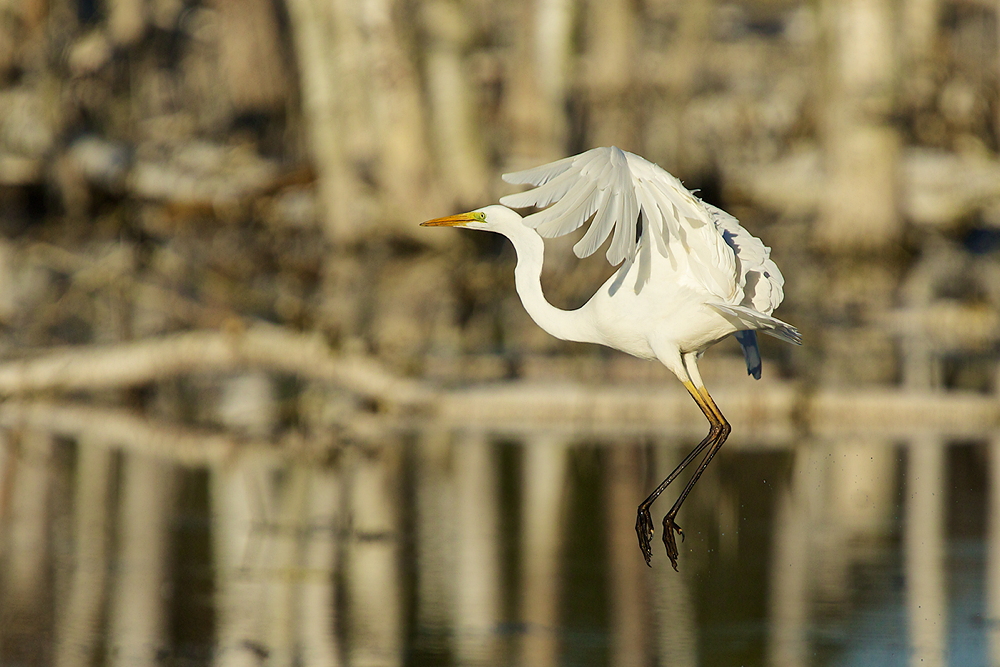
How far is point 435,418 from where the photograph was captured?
36.1 feet

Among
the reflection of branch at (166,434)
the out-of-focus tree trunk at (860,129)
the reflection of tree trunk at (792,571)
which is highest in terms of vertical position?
the out-of-focus tree trunk at (860,129)

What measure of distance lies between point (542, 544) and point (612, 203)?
2272mm

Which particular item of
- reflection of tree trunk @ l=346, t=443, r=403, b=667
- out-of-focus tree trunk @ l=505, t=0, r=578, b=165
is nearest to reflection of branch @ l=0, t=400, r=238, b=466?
reflection of tree trunk @ l=346, t=443, r=403, b=667

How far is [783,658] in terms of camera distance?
6.01 m

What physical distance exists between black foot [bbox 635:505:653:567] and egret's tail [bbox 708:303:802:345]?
89cm

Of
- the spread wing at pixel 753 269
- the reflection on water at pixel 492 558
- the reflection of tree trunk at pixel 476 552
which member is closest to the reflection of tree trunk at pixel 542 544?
the reflection on water at pixel 492 558

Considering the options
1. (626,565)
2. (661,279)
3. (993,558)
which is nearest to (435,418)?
(626,565)

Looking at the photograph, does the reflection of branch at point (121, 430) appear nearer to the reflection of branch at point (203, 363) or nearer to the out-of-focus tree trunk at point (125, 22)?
the reflection of branch at point (203, 363)

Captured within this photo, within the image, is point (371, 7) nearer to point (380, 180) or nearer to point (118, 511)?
point (380, 180)

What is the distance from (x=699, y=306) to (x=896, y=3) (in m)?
19.8

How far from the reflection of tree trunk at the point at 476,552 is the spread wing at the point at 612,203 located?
1.54 meters

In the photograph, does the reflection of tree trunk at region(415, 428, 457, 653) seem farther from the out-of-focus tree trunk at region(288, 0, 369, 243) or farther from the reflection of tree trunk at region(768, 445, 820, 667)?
the out-of-focus tree trunk at region(288, 0, 369, 243)

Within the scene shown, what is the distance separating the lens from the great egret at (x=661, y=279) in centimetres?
623

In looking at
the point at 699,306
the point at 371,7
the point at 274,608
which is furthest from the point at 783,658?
the point at 371,7
